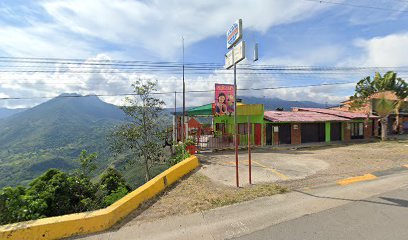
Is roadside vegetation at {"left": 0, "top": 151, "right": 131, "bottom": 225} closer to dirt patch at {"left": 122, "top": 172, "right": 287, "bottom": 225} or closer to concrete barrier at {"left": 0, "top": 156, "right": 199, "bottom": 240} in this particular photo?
concrete barrier at {"left": 0, "top": 156, "right": 199, "bottom": 240}

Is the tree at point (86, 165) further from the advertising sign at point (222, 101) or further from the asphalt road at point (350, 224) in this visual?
the advertising sign at point (222, 101)

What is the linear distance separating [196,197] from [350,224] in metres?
3.70

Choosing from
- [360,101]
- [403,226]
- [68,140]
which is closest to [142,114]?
[403,226]

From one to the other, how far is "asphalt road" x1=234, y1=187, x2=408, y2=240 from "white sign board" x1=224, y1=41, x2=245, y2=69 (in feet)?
14.8

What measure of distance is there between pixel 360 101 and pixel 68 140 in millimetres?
169026

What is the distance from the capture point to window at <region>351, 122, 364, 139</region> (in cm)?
2536

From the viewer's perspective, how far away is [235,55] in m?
7.41

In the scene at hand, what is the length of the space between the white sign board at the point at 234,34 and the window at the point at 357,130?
75.7 feet

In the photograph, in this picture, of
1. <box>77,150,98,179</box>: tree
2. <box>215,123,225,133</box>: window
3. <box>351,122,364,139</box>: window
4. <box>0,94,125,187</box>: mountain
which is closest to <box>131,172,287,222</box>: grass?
<box>77,150,98,179</box>: tree

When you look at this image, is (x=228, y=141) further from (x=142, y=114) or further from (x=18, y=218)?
(x=18, y=218)

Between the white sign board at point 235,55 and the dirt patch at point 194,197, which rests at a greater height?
the white sign board at point 235,55

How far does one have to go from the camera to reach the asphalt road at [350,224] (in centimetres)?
438

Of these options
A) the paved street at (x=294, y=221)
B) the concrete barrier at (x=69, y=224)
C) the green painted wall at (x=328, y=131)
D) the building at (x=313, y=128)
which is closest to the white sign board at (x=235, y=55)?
the paved street at (x=294, y=221)

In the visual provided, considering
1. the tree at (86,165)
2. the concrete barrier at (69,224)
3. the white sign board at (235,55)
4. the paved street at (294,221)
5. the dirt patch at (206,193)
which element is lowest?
the dirt patch at (206,193)
